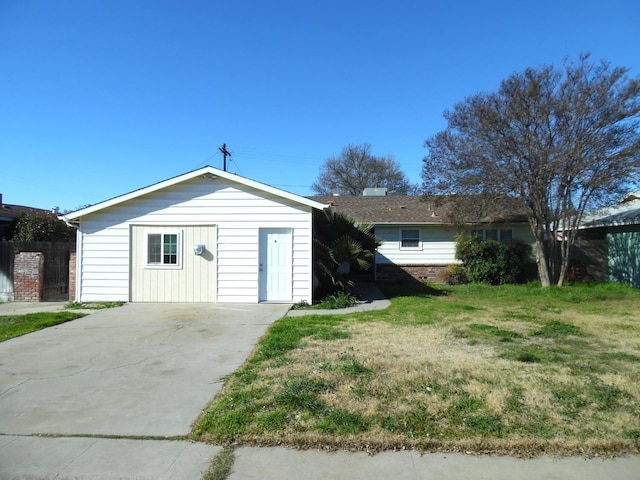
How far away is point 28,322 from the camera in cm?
951

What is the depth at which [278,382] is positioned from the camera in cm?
518

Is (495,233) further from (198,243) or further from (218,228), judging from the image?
(198,243)

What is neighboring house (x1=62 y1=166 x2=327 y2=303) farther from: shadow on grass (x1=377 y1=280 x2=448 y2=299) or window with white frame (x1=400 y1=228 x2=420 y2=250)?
window with white frame (x1=400 y1=228 x2=420 y2=250)

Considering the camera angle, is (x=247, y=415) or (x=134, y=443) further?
(x=247, y=415)

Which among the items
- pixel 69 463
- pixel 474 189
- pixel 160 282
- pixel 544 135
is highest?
pixel 544 135

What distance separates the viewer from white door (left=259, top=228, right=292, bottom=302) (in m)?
12.1

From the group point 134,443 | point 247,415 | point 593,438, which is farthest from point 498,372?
point 134,443

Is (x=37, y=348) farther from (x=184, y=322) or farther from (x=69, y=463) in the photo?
(x=69, y=463)

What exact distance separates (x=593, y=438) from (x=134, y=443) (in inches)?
157

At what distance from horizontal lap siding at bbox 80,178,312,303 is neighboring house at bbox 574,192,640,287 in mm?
12516

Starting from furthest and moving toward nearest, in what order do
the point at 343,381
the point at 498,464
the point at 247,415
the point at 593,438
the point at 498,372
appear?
1. the point at 498,372
2. the point at 343,381
3. the point at 247,415
4. the point at 593,438
5. the point at 498,464

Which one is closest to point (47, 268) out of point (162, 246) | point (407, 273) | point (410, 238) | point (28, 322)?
point (162, 246)

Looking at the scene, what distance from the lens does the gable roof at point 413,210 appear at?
55.0ft

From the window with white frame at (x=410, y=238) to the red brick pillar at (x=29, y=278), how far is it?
13.9m
